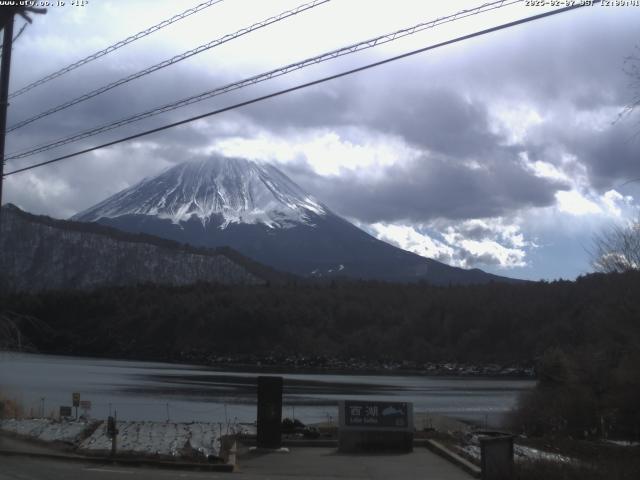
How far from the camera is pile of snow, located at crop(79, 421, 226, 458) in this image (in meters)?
20.7

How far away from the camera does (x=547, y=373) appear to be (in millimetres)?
42188

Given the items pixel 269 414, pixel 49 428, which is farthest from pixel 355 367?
pixel 269 414

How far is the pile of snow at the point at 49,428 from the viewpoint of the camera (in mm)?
22781

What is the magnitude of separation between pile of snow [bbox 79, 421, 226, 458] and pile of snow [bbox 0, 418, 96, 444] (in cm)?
48

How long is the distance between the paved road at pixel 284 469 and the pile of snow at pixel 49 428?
3.67 metres

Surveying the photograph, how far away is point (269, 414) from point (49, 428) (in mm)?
7668

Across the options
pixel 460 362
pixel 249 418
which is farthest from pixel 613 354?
pixel 460 362

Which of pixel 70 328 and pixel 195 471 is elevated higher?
pixel 70 328

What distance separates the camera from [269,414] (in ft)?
68.9

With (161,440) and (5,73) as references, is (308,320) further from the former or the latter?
(5,73)

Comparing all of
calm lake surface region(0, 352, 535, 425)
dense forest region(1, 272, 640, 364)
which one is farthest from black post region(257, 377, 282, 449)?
dense forest region(1, 272, 640, 364)

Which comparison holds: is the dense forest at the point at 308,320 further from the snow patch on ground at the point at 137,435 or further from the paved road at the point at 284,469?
the paved road at the point at 284,469

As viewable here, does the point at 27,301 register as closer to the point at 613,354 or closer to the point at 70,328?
the point at 70,328

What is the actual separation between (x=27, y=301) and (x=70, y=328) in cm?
1156
